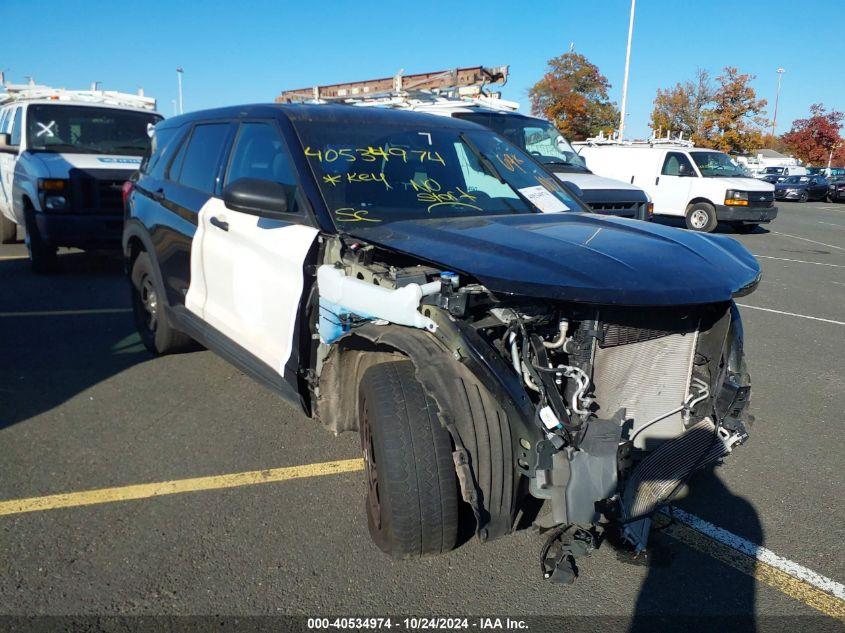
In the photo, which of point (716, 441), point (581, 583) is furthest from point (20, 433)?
point (716, 441)

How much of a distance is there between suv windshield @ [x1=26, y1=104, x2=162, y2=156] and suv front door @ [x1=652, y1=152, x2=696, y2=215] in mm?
12104

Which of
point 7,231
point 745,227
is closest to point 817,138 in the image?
point 745,227

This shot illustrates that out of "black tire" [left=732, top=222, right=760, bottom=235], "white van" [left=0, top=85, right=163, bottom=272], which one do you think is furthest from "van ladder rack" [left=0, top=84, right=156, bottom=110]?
"black tire" [left=732, top=222, right=760, bottom=235]

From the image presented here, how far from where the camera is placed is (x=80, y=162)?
29.1ft

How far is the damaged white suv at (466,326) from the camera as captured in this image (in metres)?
2.62

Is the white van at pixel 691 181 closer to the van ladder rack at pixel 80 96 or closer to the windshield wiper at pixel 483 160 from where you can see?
the van ladder rack at pixel 80 96

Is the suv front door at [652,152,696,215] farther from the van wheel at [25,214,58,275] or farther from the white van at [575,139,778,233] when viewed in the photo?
the van wheel at [25,214,58,275]

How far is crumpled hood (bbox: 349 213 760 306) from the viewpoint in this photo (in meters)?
2.57

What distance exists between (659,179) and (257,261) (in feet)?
50.4

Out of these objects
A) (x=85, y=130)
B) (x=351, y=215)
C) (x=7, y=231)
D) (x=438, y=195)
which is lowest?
(x=7, y=231)

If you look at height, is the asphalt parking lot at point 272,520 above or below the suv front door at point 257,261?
below

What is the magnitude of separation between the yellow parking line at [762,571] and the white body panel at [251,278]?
82.4 inches

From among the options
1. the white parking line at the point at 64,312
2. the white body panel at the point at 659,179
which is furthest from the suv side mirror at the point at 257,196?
the white body panel at the point at 659,179

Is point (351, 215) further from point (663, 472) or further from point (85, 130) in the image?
point (85, 130)
